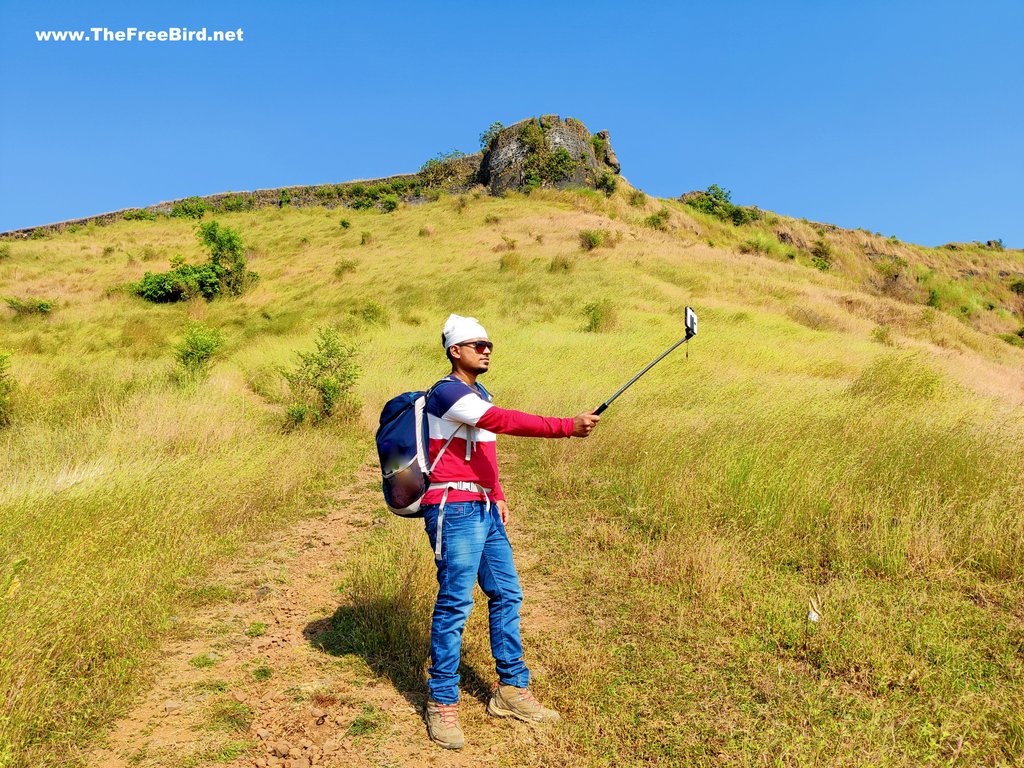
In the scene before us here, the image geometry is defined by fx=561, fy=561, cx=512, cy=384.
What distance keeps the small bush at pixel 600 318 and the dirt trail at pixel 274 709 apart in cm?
1221

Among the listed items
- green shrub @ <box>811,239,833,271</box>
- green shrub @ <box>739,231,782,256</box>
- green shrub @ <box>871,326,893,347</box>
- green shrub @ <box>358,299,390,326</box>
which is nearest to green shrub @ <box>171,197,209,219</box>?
green shrub @ <box>358,299,390,326</box>

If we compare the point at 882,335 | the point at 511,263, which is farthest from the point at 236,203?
the point at 882,335

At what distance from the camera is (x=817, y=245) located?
137 ft

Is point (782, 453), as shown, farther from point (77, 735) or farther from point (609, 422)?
point (77, 735)

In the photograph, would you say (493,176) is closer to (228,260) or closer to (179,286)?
(228,260)

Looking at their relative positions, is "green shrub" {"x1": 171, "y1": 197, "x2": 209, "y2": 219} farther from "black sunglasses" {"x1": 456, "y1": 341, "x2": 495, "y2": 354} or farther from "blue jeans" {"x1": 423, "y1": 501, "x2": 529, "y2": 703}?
"blue jeans" {"x1": 423, "y1": 501, "x2": 529, "y2": 703}

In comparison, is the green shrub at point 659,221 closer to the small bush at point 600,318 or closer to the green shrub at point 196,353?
the small bush at point 600,318

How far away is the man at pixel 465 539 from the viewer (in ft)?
8.95

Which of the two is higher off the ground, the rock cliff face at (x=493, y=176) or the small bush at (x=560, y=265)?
the rock cliff face at (x=493, y=176)

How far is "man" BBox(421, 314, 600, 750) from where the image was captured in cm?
273

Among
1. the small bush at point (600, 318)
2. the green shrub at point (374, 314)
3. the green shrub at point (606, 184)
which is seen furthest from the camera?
the green shrub at point (606, 184)

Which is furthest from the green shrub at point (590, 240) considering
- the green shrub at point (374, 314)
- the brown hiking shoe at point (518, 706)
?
the brown hiking shoe at point (518, 706)

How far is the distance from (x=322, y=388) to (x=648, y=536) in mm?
5921

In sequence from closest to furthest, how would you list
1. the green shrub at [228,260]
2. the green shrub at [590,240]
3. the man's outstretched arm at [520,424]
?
1. the man's outstretched arm at [520,424]
2. the green shrub at [228,260]
3. the green shrub at [590,240]
